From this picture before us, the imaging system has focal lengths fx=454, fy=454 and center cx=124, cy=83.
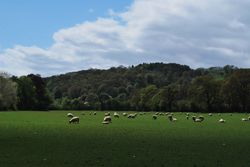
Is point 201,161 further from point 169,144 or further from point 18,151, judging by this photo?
point 18,151

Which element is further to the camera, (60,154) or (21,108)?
(21,108)

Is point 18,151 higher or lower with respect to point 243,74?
lower

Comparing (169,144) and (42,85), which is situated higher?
(42,85)

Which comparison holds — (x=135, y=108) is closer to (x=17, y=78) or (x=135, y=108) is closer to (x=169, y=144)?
(x=17, y=78)

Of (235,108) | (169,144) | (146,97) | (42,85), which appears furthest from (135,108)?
(169,144)

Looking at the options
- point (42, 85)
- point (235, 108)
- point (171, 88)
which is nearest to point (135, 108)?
point (171, 88)

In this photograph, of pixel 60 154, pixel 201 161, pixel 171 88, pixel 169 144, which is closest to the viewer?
pixel 201 161

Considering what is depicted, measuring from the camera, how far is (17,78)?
506ft

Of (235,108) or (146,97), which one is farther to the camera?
(146,97)

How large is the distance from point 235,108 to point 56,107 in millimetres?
69629

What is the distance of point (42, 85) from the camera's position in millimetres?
160750

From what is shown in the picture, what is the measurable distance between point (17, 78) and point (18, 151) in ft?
451

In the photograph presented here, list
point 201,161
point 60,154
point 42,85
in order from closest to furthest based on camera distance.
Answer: point 201,161 < point 60,154 < point 42,85

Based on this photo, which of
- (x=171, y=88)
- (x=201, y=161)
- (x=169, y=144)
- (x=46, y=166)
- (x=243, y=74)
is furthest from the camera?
(x=171, y=88)
